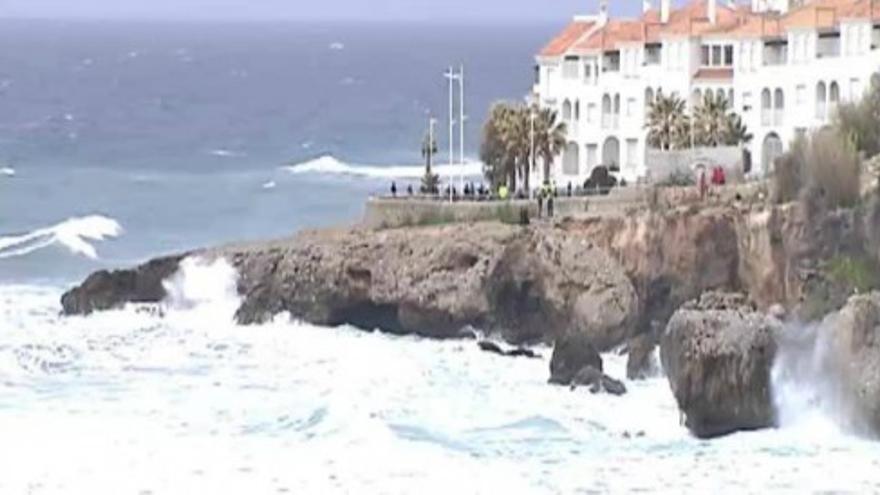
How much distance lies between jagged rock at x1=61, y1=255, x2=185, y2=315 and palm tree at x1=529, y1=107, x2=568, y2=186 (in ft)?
41.5

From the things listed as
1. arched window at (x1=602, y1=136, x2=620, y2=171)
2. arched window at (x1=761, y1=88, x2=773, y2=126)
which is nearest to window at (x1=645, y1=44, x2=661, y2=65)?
arched window at (x1=602, y1=136, x2=620, y2=171)

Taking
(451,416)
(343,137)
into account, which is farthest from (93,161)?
(451,416)

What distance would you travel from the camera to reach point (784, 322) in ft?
196

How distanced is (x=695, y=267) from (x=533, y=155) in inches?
565

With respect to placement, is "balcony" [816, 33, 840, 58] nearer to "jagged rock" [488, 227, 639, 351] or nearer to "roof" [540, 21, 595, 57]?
"roof" [540, 21, 595, 57]

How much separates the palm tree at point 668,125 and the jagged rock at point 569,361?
59.6ft

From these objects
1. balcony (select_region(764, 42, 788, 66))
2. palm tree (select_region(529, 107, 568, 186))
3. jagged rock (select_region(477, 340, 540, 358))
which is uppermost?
balcony (select_region(764, 42, 788, 66))

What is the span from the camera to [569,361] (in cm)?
6250

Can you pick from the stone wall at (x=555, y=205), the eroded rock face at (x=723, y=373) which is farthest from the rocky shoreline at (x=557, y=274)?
the eroded rock face at (x=723, y=373)

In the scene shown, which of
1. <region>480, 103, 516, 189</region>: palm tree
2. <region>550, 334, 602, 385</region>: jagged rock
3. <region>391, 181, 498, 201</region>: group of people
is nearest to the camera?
<region>550, 334, 602, 385</region>: jagged rock

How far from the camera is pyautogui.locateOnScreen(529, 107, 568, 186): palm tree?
8275 centimetres

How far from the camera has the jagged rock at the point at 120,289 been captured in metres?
75.6

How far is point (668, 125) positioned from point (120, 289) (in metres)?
17.6

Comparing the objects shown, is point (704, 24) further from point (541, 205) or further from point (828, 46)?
point (541, 205)
